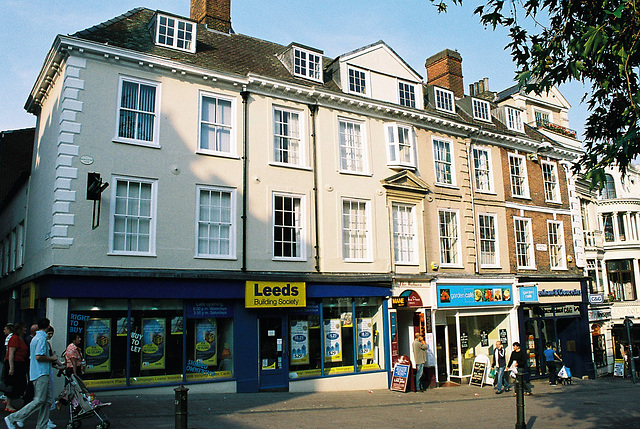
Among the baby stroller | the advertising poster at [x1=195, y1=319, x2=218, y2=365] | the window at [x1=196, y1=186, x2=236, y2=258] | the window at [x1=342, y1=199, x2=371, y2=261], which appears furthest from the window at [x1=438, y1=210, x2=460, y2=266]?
the baby stroller

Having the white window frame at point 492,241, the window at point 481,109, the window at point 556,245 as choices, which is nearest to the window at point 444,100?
the window at point 481,109

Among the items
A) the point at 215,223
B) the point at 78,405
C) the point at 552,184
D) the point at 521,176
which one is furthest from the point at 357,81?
the point at 78,405

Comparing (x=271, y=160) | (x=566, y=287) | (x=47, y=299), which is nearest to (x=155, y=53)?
(x=271, y=160)

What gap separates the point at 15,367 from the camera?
10680 millimetres

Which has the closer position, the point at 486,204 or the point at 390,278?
the point at 390,278

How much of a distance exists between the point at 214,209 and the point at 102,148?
3558 millimetres

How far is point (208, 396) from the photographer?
566 inches

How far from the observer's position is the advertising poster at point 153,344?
1420cm

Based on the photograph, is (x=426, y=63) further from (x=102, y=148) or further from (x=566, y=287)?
(x=102, y=148)

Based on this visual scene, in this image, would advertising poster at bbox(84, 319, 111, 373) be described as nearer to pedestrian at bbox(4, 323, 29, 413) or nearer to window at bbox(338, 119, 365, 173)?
pedestrian at bbox(4, 323, 29, 413)

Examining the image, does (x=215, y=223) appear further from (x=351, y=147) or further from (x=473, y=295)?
(x=473, y=295)

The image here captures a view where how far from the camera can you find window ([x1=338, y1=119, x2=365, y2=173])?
1908 centimetres

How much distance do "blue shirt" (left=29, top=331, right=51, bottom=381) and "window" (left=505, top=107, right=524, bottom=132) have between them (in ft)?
72.6

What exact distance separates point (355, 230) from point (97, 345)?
9127 mm
